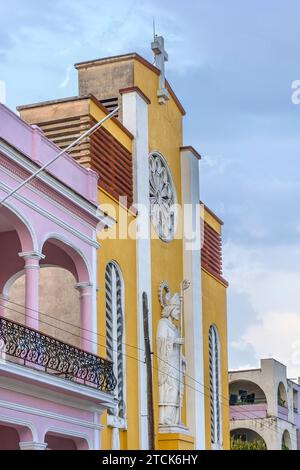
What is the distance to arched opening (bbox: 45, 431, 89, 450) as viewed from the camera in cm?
2420

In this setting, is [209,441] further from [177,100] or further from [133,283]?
[177,100]

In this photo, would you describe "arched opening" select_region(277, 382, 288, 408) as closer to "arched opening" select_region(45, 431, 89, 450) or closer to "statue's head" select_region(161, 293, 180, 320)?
"statue's head" select_region(161, 293, 180, 320)

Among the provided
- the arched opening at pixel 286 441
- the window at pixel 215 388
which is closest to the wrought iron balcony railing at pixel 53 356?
the window at pixel 215 388

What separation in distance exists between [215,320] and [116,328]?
8.71 metres

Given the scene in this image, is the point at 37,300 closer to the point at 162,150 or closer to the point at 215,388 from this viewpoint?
the point at 162,150

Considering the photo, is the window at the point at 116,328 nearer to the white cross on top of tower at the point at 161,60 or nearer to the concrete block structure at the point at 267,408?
the white cross on top of tower at the point at 161,60

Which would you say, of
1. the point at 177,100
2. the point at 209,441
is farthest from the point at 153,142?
the point at 209,441

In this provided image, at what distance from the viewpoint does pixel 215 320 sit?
36406 mm

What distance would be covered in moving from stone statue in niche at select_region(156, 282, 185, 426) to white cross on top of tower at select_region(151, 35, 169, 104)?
5.84 meters

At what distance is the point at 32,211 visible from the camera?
75.4 feet

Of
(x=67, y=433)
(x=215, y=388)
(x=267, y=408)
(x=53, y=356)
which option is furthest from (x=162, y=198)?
(x=267, y=408)

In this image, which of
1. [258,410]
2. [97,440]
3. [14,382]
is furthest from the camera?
[258,410]
